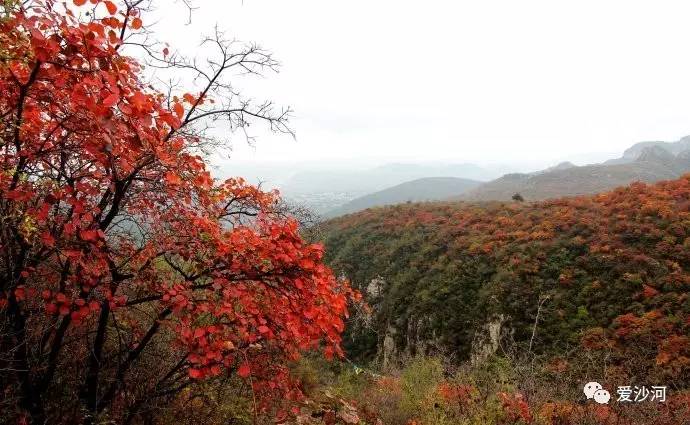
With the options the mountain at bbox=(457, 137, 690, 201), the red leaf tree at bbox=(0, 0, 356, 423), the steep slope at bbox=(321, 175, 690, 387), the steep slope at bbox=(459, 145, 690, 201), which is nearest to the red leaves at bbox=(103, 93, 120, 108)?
the red leaf tree at bbox=(0, 0, 356, 423)

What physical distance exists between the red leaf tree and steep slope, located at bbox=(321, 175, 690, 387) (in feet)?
27.2

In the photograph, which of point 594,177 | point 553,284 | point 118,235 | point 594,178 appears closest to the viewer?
point 118,235

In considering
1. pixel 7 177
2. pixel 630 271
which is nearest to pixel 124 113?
pixel 7 177

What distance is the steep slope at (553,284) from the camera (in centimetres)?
1332

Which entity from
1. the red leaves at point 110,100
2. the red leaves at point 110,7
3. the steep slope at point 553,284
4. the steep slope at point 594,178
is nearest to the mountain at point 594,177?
the steep slope at point 594,178

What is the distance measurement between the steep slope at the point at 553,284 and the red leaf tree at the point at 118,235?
8.29 m

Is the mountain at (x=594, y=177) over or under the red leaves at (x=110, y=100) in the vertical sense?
under

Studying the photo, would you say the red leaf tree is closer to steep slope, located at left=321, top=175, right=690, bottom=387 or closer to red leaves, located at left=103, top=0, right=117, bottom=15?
red leaves, located at left=103, top=0, right=117, bottom=15

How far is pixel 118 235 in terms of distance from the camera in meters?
4.75

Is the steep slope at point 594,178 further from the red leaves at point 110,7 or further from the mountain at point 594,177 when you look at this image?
the red leaves at point 110,7

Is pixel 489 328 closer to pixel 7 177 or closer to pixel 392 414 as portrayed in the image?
pixel 392 414

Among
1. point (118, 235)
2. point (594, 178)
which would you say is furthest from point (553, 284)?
point (594, 178)

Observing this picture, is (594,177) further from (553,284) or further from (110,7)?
(110,7)

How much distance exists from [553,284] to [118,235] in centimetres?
1719
